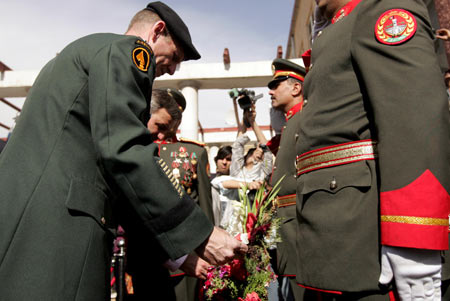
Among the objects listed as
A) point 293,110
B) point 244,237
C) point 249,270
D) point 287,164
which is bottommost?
point 249,270

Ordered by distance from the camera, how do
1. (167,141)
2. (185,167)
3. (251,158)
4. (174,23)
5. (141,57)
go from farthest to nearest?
(251,158), (167,141), (185,167), (174,23), (141,57)

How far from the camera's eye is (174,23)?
5.43ft

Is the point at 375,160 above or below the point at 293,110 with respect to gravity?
below

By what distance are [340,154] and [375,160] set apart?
14cm

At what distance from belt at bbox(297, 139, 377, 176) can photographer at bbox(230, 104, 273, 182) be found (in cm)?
277

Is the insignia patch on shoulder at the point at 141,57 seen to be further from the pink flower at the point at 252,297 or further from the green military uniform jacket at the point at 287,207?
the pink flower at the point at 252,297

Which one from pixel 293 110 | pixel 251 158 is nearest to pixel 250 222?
pixel 293 110

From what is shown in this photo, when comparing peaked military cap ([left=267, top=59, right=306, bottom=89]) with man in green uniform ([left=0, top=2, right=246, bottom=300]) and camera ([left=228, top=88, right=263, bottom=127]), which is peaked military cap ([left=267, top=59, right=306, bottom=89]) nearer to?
camera ([left=228, top=88, right=263, bottom=127])

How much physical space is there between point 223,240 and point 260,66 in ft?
28.9

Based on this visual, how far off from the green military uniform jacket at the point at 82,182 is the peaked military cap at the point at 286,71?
219 centimetres

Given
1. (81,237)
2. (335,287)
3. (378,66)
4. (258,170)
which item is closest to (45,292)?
(81,237)

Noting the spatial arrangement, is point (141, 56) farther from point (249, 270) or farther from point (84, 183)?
point (249, 270)

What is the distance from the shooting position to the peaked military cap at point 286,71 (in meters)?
3.27

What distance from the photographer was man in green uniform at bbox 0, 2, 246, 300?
1.10 meters
